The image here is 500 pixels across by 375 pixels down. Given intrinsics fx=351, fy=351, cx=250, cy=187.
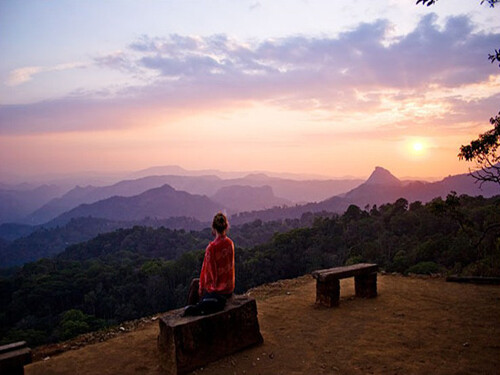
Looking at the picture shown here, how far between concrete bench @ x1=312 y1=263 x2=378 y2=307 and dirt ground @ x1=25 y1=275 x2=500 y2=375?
217 millimetres

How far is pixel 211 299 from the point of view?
492cm

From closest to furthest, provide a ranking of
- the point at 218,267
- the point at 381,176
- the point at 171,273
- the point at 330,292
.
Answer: the point at 218,267, the point at 330,292, the point at 171,273, the point at 381,176

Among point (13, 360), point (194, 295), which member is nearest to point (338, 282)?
point (194, 295)

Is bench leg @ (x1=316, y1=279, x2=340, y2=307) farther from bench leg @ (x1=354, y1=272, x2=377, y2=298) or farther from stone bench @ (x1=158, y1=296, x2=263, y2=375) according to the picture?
stone bench @ (x1=158, y1=296, x2=263, y2=375)

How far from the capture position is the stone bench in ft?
14.7

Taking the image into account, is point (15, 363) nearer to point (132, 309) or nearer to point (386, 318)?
point (386, 318)

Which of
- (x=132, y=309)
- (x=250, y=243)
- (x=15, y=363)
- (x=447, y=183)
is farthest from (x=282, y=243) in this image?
(x=447, y=183)

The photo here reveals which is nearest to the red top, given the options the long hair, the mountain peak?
the long hair

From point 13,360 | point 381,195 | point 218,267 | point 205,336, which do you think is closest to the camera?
point 13,360

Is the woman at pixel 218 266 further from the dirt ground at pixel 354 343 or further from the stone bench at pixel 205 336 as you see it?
the dirt ground at pixel 354 343

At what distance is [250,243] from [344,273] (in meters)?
78.5

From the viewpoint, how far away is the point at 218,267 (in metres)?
5.25

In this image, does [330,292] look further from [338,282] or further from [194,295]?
[194,295]

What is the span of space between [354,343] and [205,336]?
225cm
